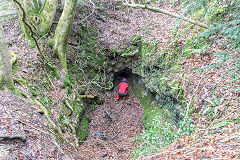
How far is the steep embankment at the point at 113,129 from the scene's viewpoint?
234 inches

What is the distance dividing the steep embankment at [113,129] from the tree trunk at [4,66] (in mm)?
3173

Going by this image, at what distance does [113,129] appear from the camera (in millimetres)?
7531

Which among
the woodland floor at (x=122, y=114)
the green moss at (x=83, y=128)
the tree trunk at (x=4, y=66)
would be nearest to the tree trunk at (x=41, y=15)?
the woodland floor at (x=122, y=114)

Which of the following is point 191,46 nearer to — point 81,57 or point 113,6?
point 81,57

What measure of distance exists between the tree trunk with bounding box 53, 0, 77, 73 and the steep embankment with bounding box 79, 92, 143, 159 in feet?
10.3

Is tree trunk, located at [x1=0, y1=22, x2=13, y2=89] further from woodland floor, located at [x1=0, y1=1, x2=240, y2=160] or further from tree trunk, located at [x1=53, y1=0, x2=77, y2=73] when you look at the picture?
tree trunk, located at [x1=53, y1=0, x2=77, y2=73]

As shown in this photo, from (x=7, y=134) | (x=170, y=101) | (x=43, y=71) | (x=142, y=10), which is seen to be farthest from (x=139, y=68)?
(x=7, y=134)

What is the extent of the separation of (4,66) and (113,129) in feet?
17.6

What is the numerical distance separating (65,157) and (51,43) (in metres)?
4.72

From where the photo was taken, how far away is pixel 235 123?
143 inches

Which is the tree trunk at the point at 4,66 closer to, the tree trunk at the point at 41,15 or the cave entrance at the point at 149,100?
the tree trunk at the point at 41,15

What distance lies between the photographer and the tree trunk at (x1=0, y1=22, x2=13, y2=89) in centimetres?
352

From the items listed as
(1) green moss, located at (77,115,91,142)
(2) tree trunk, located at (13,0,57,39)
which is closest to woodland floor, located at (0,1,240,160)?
(1) green moss, located at (77,115,91,142)

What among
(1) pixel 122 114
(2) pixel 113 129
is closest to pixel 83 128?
(2) pixel 113 129
